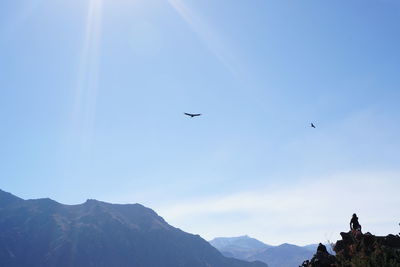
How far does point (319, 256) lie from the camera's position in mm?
30062

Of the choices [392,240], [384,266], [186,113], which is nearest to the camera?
[384,266]

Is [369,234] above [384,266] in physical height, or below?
above

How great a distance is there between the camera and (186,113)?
2975cm

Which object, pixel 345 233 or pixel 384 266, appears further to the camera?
pixel 345 233

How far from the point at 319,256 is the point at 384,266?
15359mm

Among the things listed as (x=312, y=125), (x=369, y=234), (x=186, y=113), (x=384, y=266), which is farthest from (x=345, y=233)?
(x=384, y=266)

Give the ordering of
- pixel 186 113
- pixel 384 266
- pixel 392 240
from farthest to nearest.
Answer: pixel 392 240 < pixel 186 113 < pixel 384 266

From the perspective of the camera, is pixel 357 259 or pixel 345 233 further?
pixel 345 233

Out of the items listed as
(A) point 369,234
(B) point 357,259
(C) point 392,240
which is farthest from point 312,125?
(B) point 357,259

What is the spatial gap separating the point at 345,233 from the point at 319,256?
5.26 meters

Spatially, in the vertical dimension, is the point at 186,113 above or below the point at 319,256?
above

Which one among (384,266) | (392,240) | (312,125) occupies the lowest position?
(384,266)

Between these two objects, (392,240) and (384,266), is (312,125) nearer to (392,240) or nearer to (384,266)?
(392,240)

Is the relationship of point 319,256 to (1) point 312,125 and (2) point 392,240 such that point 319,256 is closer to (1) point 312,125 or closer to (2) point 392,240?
(2) point 392,240
